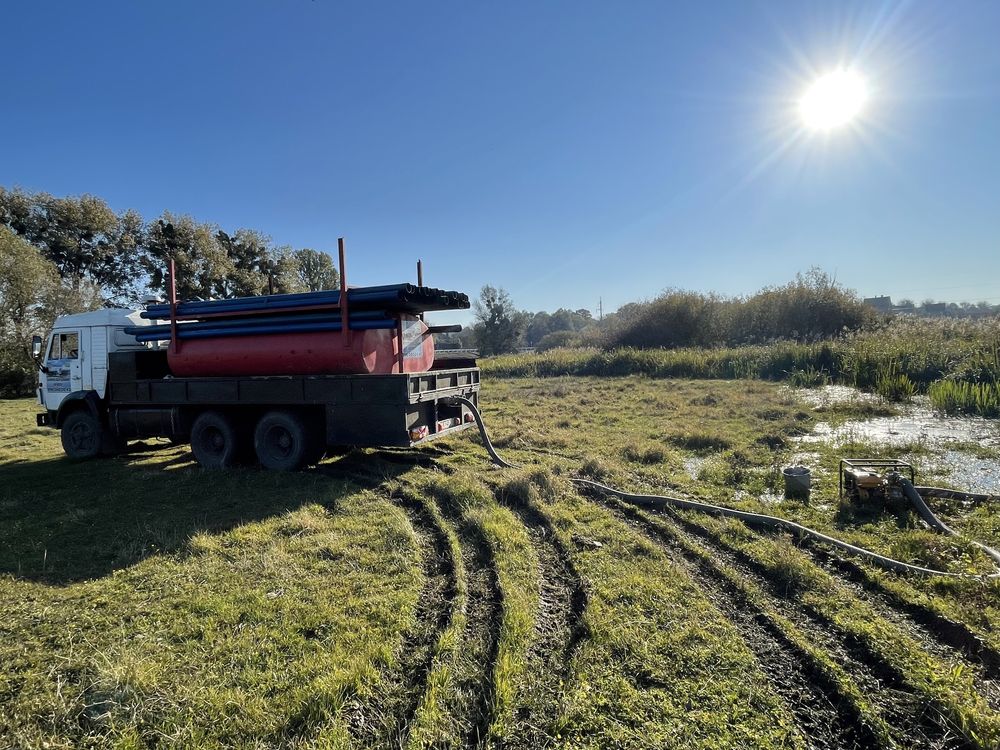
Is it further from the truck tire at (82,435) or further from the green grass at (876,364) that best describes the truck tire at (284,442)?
the green grass at (876,364)

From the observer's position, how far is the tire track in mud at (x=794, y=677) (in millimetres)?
2396

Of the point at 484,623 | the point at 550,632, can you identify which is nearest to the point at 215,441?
the point at 484,623

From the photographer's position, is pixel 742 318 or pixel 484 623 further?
pixel 742 318

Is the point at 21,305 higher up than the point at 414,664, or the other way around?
the point at 21,305

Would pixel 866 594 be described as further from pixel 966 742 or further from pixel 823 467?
pixel 823 467

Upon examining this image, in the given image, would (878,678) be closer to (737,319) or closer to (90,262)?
(737,319)

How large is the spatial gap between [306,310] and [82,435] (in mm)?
5525

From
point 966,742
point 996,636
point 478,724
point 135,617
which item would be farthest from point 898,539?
point 135,617

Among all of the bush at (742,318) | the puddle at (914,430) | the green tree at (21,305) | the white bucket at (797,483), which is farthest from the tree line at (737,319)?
the green tree at (21,305)

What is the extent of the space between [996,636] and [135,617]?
5503 mm

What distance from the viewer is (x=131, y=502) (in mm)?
6348

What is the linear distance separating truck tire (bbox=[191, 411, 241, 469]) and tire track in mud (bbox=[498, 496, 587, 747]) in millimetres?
5490

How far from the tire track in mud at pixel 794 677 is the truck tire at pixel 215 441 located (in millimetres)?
7048

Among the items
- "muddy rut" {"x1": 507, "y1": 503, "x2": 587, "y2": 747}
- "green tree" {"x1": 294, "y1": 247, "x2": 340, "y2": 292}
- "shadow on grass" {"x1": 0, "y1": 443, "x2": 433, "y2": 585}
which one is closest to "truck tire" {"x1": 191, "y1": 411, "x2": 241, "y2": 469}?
"shadow on grass" {"x1": 0, "y1": 443, "x2": 433, "y2": 585}
